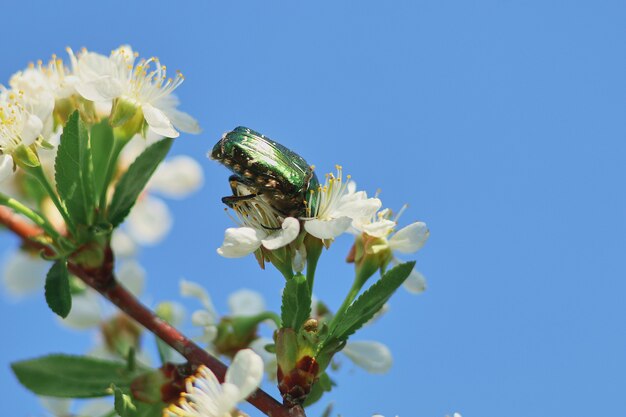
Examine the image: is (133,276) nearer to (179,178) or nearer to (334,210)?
(179,178)

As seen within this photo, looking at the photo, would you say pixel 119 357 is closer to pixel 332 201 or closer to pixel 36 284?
pixel 36 284

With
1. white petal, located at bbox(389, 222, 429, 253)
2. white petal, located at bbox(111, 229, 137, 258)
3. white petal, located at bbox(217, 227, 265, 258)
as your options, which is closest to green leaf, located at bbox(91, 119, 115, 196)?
white petal, located at bbox(217, 227, 265, 258)

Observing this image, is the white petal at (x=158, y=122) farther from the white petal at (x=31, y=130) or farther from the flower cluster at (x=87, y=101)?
the white petal at (x=31, y=130)

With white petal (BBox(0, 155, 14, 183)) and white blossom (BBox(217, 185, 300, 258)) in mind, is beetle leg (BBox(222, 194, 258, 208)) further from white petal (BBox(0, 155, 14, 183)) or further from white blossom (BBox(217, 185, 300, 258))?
white petal (BBox(0, 155, 14, 183))

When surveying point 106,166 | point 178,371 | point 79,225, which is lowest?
point 178,371

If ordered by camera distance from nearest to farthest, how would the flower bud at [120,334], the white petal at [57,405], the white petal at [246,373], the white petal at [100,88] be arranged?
the white petal at [246,373], the white petal at [100,88], the white petal at [57,405], the flower bud at [120,334]

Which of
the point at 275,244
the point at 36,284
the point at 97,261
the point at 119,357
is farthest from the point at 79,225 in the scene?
the point at 36,284

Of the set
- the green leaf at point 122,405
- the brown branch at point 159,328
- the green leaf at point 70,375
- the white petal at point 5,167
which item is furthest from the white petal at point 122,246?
the green leaf at point 122,405
